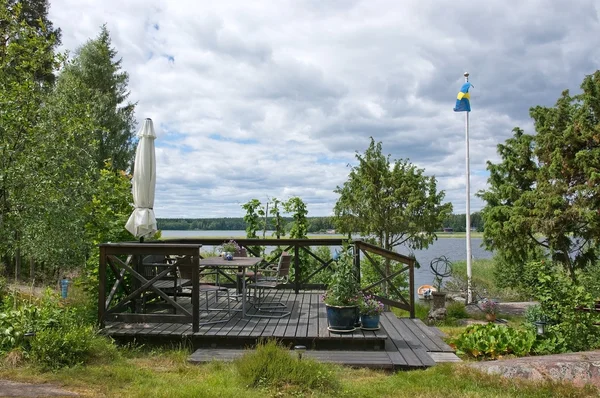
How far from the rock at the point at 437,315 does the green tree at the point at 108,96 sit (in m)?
13.5

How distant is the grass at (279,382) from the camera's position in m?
3.53

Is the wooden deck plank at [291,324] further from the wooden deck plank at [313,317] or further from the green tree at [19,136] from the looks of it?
the green tree at [19,136]

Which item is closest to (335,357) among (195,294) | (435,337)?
(435,337)

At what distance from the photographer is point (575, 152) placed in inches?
420

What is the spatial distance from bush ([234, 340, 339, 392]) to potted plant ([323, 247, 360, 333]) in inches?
55.1

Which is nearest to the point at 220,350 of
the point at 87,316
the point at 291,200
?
the point at 87,316

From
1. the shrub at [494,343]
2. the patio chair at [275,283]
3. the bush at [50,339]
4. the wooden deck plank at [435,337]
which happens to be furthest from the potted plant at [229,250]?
the shrub at [494,343]

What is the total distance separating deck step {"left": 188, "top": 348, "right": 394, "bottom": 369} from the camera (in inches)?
180

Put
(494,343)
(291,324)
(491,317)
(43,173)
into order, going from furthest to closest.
→ (491,317)
(43,173)
(291,324)
(494,343)

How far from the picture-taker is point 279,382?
11.8 feet

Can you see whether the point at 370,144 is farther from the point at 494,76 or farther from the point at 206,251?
the point at 206,251

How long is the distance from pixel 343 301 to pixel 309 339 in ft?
1.81

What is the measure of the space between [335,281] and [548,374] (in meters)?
2.21

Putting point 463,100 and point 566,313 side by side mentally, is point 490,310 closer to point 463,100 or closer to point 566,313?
point 566,313
